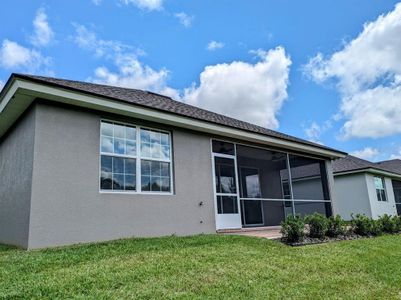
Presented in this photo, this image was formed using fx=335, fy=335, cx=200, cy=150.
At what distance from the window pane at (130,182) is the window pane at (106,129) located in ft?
3.61

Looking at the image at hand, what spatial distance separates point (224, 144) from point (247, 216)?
414 cm

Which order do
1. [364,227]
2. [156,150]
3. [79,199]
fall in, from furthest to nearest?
[364,227], [156,150], [79,199]

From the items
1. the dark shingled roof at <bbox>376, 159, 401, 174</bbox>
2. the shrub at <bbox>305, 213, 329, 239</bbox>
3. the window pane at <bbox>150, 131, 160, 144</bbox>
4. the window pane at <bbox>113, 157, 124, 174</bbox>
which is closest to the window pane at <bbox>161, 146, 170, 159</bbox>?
the window pane at <bbox>150, 131, 160, 144</bbox>

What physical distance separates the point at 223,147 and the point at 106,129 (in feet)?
14.1

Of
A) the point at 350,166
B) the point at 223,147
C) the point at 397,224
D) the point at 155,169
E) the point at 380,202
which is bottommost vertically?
the point at 397,224

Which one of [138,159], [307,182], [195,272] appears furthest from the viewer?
[307,182]

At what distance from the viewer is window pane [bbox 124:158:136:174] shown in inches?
317

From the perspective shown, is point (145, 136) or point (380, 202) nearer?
point (145, 136)

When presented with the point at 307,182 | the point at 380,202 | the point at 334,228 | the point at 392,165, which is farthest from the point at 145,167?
the point at 392,165

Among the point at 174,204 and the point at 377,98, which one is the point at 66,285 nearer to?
the point at 174,204

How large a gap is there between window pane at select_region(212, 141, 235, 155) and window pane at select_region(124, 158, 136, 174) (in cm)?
321

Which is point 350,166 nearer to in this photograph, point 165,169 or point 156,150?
point 165,169

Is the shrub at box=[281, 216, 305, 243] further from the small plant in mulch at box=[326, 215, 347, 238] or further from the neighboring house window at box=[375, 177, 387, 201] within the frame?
the neighboring house window at box=[375, 177, 387, 201]

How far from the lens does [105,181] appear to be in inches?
300
